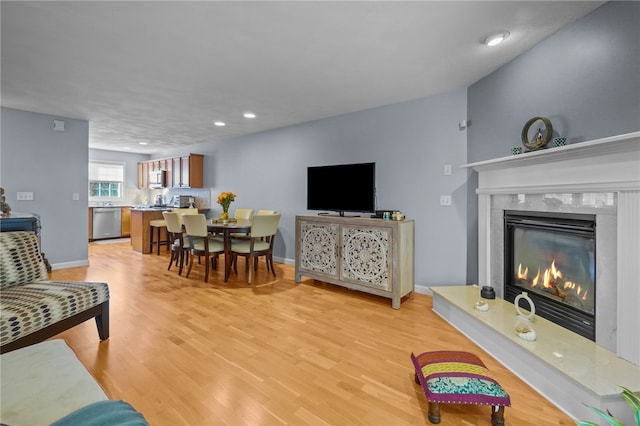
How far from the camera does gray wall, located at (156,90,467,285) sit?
3.41 m

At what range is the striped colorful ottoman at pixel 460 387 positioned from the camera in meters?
1.50

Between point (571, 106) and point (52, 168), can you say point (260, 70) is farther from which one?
point (52, 168)

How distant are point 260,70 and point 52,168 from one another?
13.3ft

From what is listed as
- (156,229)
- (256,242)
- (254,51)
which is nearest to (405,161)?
(254,51)

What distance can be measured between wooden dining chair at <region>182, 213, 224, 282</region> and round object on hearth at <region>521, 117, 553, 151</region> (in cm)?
357

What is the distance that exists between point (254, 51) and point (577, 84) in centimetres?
239

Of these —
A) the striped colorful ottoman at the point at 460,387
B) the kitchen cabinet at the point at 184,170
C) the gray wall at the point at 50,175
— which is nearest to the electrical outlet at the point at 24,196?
the gray wall at the point at 50,175

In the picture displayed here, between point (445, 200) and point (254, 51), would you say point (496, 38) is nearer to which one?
point (445, 200)

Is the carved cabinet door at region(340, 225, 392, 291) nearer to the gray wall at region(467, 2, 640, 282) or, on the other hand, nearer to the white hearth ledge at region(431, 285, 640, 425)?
the white hearth ledge at region(431, 285, 640, 425)

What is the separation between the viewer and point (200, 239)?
4367 mm

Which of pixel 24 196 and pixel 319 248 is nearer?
pixel 319 248

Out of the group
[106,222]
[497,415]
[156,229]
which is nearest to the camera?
[497,415]

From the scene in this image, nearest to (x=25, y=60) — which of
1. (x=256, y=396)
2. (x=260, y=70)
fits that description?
(x=260, y=70)

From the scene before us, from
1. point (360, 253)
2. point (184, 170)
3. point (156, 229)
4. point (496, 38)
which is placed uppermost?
point (496, 38)
